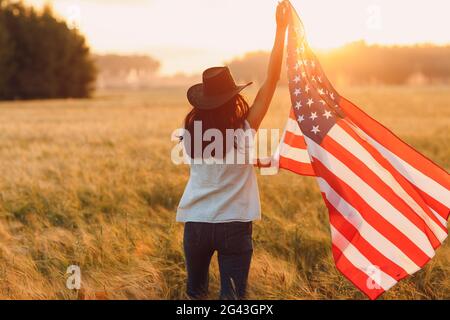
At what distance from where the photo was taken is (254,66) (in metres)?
123

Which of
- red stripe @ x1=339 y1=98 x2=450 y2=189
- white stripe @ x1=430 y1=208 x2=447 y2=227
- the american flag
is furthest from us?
red stripe @ x1=339 y1=98 x2=450 y2=189

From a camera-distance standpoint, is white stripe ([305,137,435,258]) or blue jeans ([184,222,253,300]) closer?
blue jeans ([184,222,253,300])

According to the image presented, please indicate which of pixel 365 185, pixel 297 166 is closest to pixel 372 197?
pixel 365 185

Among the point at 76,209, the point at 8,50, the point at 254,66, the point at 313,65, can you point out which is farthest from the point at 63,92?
the point at 254,66

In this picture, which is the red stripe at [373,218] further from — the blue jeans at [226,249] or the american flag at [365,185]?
the blue jeans at [226,249]

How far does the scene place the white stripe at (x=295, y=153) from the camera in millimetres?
4508

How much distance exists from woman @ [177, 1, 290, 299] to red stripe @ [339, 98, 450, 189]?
2.58 ft

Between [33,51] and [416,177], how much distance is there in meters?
51.0

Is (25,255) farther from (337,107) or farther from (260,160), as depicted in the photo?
(337,107)

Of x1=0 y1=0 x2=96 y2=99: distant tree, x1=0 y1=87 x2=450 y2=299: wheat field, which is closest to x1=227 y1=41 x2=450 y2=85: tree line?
x1=0 y1=0 x2=96 y2=99: distant tree

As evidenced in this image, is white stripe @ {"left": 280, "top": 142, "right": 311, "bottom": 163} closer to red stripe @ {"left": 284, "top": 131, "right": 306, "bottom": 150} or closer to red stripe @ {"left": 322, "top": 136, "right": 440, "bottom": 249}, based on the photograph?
red stripe @ {"left": 284, "top": 131, "right": 306, "bottom": 150}

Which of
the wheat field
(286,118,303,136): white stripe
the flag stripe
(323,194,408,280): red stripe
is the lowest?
the wheat field

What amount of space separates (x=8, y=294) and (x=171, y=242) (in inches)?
57.2

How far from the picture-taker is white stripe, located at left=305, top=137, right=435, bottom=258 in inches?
153
